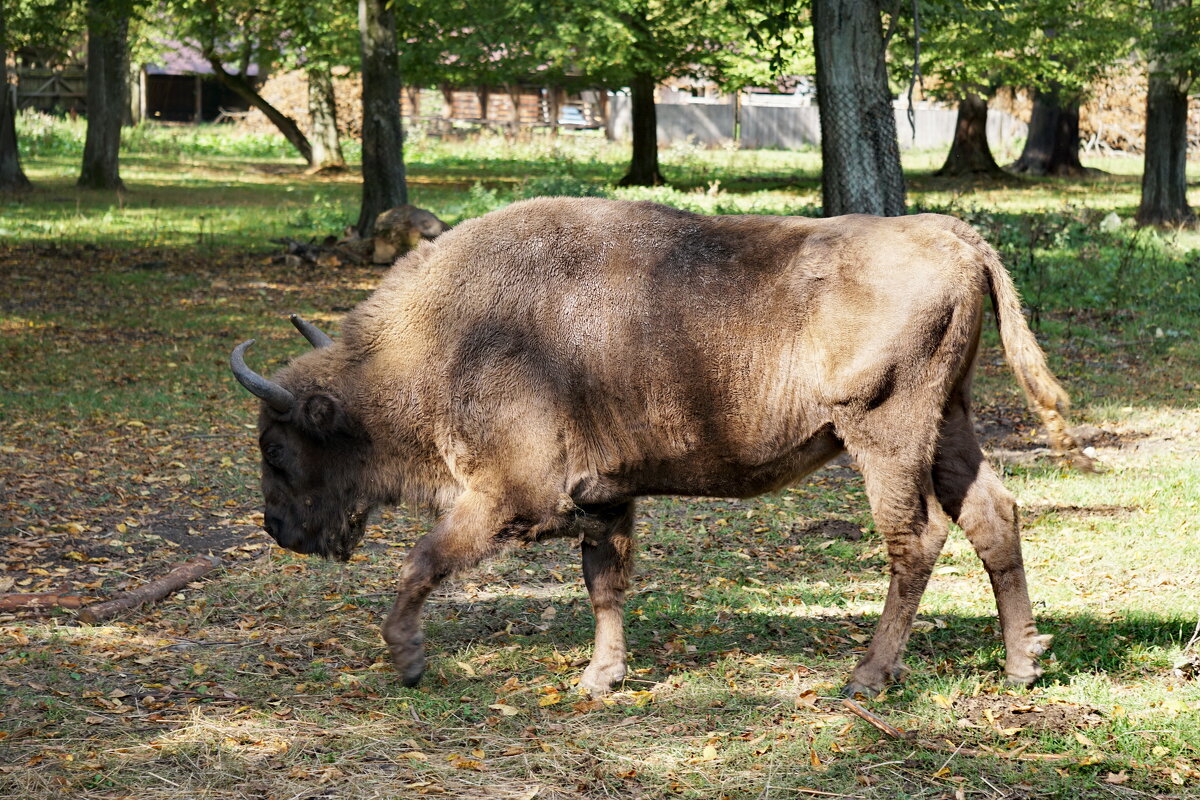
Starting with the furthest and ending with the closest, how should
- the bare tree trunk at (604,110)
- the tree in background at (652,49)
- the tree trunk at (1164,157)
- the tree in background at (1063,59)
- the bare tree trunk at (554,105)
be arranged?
the bare tree trunk at (604,110), the bare tree trunk at (554,105), the tree in background at (652,49), the tree in background at (1063,59), the tree trunk at (1164,157)

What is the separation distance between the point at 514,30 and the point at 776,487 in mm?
24794

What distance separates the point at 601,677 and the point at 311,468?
5.53 feet

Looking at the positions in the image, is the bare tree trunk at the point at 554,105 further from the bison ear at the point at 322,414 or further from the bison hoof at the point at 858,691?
the bison hoof at the point at 858,691

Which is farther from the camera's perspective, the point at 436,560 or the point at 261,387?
the point at 261,387

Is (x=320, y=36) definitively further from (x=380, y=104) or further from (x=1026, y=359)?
(x=1026, y=359)

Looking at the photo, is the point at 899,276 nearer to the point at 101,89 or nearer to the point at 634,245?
the point at 634,245

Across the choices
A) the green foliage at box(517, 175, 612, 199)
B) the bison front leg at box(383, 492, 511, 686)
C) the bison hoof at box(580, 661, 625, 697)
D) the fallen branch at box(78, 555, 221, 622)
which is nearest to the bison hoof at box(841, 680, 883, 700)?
the bison hoof at box(580, 661, 625, 697)

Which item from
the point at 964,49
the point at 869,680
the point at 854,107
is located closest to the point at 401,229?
the point at 854,107

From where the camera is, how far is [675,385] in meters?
5.20

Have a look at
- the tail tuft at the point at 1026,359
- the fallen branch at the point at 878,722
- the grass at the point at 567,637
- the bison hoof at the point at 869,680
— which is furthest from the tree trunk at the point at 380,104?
the fallen branch at the point at 878,722

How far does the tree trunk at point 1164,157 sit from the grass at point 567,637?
10.3 meters

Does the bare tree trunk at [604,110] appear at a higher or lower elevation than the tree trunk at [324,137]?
higher

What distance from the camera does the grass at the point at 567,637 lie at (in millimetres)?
4566

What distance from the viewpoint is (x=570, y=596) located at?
22.3 ft
